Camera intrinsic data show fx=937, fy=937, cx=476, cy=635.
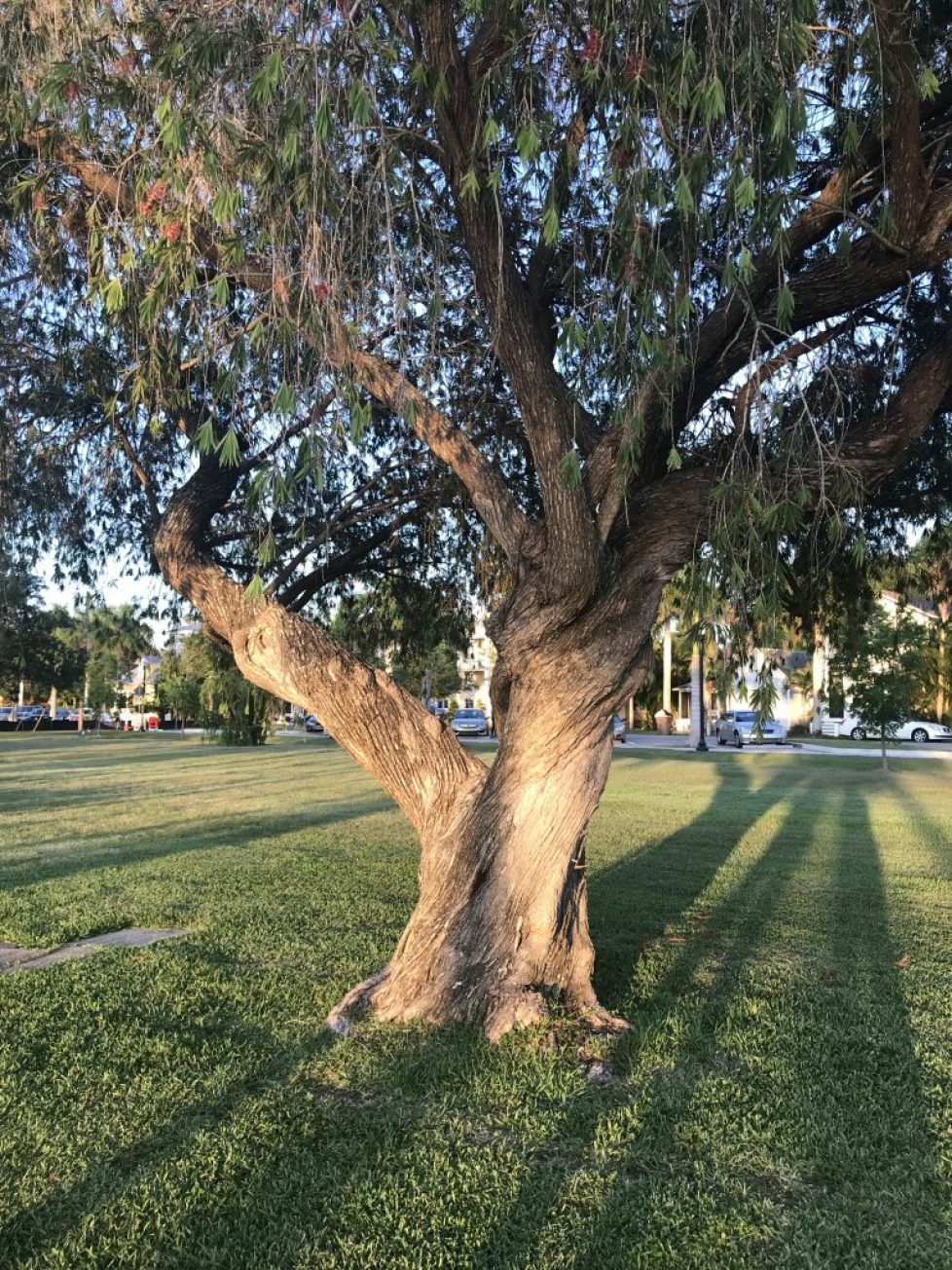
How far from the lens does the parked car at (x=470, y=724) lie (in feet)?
150

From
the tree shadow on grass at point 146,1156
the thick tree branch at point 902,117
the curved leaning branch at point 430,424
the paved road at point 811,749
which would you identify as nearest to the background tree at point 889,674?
the paved road at point 811,749

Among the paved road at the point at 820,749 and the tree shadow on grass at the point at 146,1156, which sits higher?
the tree shadow on grass at the point at 146,1156

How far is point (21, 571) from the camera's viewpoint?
10.4 m

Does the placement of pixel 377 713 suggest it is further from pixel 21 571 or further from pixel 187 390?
pixel 21 571

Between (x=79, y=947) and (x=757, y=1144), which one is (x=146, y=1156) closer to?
(x=757, y=1144)

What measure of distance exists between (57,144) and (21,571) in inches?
224

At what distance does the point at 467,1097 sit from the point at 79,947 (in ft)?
12.7

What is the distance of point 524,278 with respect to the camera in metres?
6.22

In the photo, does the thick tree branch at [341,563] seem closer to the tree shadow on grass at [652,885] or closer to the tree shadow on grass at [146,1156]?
the tree shadow on grass at [652,885]

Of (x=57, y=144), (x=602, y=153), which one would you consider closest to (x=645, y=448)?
(x=602, y=153)

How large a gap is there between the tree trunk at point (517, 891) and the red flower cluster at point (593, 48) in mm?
3085

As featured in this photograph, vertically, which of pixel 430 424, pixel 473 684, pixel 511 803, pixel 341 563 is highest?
pixel 430 424

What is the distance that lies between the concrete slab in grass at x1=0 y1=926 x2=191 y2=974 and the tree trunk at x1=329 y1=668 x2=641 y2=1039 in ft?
7.96

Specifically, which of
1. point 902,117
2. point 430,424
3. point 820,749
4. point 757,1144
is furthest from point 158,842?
point 820,749
